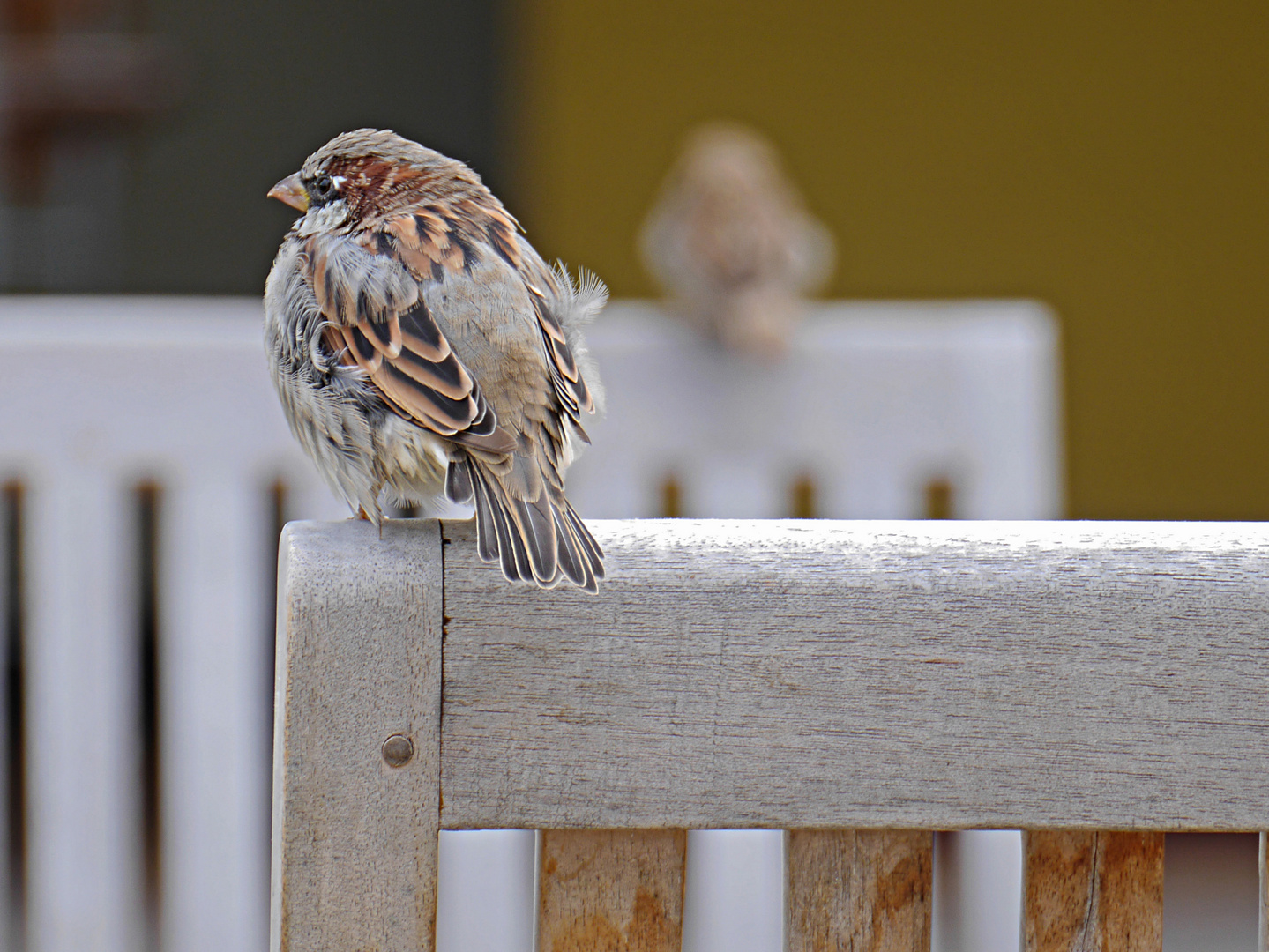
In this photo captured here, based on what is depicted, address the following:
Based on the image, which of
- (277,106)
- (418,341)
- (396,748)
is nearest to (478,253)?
(418,341)

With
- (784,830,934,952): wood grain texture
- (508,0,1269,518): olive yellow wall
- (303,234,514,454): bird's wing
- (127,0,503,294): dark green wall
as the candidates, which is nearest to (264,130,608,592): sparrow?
(303,234,514,454): bird's wing

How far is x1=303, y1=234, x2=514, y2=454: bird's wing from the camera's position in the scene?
56.7 inches

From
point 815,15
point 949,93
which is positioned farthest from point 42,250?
point 949,93

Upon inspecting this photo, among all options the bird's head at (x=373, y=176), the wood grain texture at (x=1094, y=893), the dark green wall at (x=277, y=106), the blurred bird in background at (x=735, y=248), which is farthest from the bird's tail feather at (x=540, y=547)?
the dark green wall at (x=277, y=106)

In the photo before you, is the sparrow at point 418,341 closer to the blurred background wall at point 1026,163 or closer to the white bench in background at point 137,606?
the white bench in background at point 137,606

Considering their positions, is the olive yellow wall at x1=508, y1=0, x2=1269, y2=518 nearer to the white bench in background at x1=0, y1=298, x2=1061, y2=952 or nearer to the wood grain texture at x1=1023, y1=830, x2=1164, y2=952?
the white bench in background at x1=0, y1=298, x2=1061, y2=952

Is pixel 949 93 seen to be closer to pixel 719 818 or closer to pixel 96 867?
pixel 96 867

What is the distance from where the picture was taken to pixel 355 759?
108 cm

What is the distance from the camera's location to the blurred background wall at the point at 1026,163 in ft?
16.6

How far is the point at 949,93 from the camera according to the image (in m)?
5.12

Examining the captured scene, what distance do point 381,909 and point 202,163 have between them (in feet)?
16.7

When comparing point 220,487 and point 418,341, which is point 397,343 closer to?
point 418,341

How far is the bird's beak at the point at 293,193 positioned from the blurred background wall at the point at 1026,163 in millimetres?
3494

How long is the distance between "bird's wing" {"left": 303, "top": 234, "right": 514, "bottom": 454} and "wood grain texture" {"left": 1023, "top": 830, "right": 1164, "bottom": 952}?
62cm
